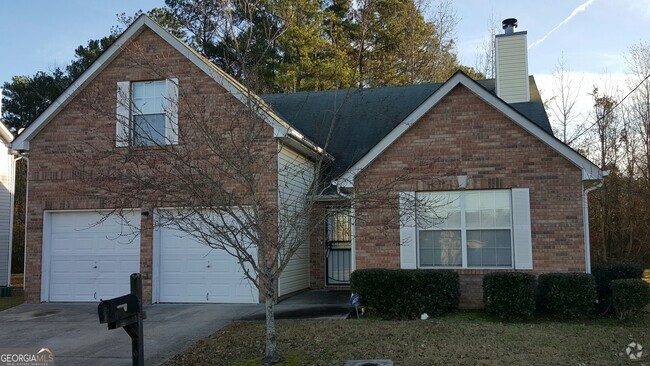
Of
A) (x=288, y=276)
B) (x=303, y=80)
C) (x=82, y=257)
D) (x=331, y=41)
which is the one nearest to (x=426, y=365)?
(x=288, y=276)

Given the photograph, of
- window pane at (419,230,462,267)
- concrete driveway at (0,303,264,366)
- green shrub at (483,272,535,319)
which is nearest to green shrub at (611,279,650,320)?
green shrub at (483,272,535,319)

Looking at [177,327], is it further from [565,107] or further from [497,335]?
[565,107]

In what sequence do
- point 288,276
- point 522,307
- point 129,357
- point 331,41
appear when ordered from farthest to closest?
point 331,41 → point 288,276 → point 522,307 → point 129,357

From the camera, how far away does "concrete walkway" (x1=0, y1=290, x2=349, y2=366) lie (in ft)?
28.3

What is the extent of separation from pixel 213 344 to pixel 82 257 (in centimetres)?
643

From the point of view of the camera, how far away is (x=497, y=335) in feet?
28.0

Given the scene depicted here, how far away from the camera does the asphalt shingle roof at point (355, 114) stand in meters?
14.6

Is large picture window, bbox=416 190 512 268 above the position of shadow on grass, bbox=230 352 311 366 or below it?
above

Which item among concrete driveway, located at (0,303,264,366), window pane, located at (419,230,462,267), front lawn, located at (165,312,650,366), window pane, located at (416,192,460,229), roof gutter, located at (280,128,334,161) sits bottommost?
concrete driveway, located at (0,303,264,366)

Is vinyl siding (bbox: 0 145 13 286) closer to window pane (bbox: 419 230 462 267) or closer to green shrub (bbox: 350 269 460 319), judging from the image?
green shrub (bbox: 350 269 460 319)

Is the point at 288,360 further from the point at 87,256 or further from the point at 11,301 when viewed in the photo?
the point at 11,301

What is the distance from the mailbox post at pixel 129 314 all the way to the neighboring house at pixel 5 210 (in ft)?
51.9

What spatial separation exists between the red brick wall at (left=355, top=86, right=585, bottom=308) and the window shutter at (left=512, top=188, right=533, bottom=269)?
122 mm

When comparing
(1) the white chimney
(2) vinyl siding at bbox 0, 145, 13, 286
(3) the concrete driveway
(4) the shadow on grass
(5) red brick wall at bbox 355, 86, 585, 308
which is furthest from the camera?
(2) vinyl siding at bbox 0, 145, 13, 286
